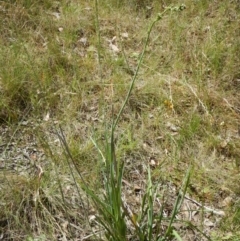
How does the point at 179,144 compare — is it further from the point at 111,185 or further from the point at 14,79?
the point at 14,79

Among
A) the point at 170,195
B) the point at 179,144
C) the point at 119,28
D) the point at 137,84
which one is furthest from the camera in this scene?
the point at 119,28

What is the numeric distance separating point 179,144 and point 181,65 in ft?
2.82

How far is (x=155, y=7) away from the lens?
3.90 m

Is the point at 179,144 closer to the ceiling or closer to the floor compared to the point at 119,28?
closer to the floor

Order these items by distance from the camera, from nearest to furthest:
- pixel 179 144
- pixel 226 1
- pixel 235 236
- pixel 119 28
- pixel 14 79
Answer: pixel 235 236, pixel 179 144, pixel 14 79, pixel 119 28, pixel 226 1

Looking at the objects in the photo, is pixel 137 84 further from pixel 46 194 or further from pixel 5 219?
pixel 5 219

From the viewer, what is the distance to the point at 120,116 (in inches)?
115

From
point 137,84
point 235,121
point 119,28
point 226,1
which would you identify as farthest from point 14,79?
point 226,1

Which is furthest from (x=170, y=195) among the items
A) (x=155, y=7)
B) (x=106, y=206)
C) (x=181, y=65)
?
(x=155, y=7)

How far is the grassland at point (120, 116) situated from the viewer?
7.57 feet

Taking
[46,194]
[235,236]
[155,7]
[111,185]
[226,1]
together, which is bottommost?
[46,194]

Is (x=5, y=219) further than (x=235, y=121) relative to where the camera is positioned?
No

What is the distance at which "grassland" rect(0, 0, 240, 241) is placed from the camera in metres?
2.31

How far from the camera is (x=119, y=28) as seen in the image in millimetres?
3725
